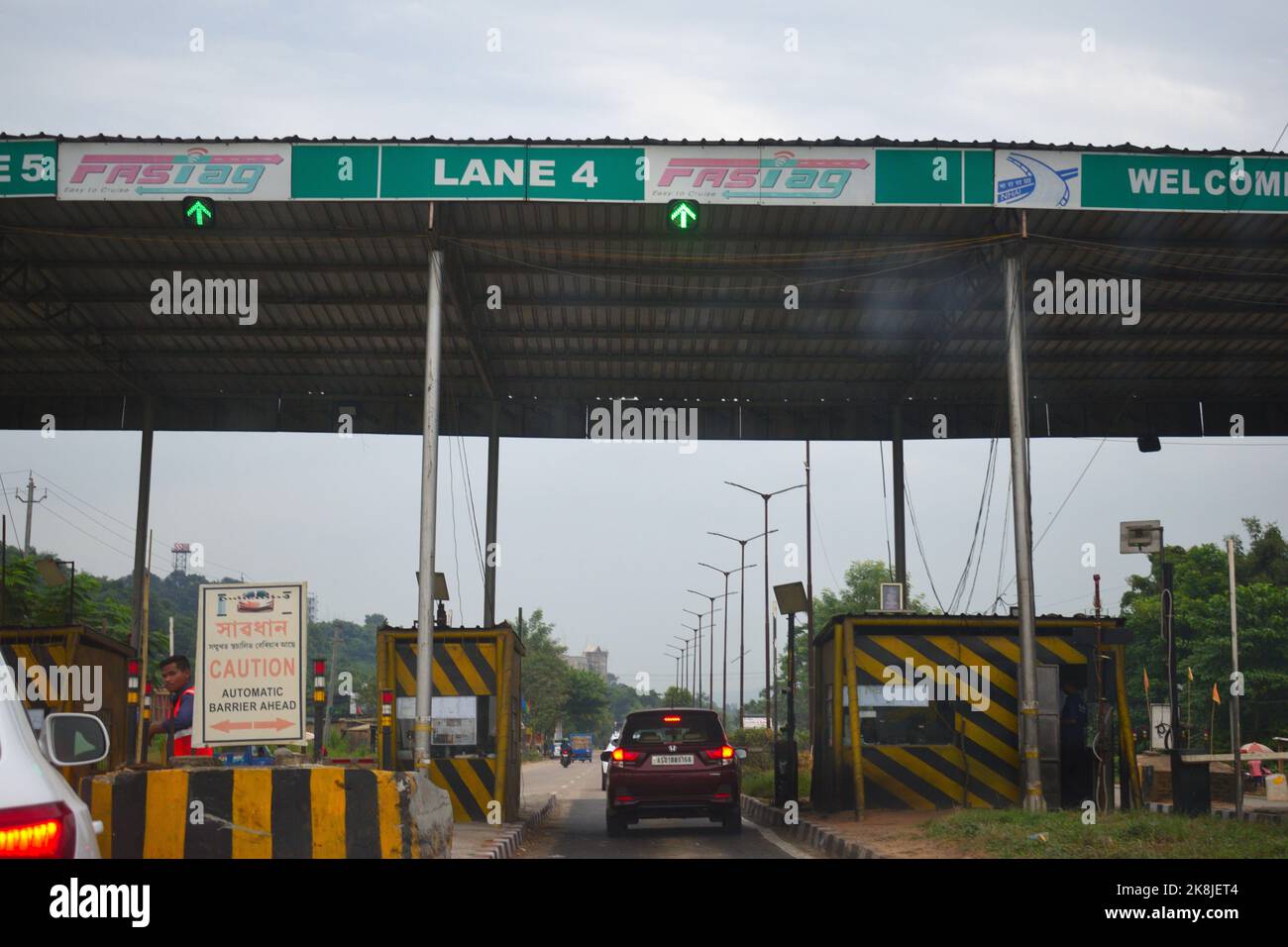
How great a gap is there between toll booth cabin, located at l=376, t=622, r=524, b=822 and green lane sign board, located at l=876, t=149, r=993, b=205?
7.57 metres

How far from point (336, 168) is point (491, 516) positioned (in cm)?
951

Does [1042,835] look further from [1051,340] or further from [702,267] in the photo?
[1051,340]

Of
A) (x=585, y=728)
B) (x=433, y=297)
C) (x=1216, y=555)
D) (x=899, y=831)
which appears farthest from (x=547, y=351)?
(x=585, y=728)

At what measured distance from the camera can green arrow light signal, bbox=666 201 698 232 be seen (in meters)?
17.3

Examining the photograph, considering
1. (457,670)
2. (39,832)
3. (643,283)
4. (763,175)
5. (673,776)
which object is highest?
(763,175)

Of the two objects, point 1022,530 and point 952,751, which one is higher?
A: point 1022,530

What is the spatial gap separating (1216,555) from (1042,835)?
203 ft

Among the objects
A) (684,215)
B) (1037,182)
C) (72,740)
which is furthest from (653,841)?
(72,740)

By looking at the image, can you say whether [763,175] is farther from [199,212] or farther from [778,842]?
[778,842]

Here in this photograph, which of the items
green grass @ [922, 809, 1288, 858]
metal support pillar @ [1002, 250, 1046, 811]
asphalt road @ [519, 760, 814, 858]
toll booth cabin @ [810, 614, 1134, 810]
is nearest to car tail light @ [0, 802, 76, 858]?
green grass @ [922, 809, 1288, 858]

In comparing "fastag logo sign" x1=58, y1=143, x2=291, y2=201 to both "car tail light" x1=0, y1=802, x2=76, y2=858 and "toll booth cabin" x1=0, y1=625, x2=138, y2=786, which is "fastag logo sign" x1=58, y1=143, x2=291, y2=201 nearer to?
"toll booth cabin" x1=0, y1=625, x2=138, y2=786

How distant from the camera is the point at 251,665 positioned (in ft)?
31.8

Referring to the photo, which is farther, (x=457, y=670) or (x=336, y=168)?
(x=457, y=670)
